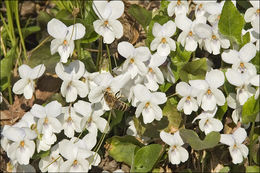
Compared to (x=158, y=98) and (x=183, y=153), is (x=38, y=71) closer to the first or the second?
(x=158, y=98)

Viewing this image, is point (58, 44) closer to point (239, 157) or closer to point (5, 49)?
point (5, 49)

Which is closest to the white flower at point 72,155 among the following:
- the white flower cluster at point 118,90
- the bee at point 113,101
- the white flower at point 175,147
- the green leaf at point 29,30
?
the white flower cluster at point 118,90

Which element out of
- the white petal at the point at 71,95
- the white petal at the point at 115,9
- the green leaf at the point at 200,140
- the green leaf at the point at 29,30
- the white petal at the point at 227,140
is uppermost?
the white petal at the point at 115,9

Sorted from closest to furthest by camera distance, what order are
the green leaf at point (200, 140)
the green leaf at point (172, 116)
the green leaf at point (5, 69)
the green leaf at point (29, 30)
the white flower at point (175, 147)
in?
the green leaf at point (200, 140) → the white flower at point (175, 147) → the green leaf at point (172, 116) → the green leaf at point (5, 69) → the green leaf at point (29, 30)

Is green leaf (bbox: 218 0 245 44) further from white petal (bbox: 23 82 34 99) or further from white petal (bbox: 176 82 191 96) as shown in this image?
white petal (bbox: 23 82 34 99)

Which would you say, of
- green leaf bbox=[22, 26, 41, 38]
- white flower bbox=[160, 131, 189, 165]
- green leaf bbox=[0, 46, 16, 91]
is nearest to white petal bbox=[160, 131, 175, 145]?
white flower bbox=[160, 131, 189, 165]

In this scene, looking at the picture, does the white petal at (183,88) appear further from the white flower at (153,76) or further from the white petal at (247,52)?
the white petal at (247,52)
